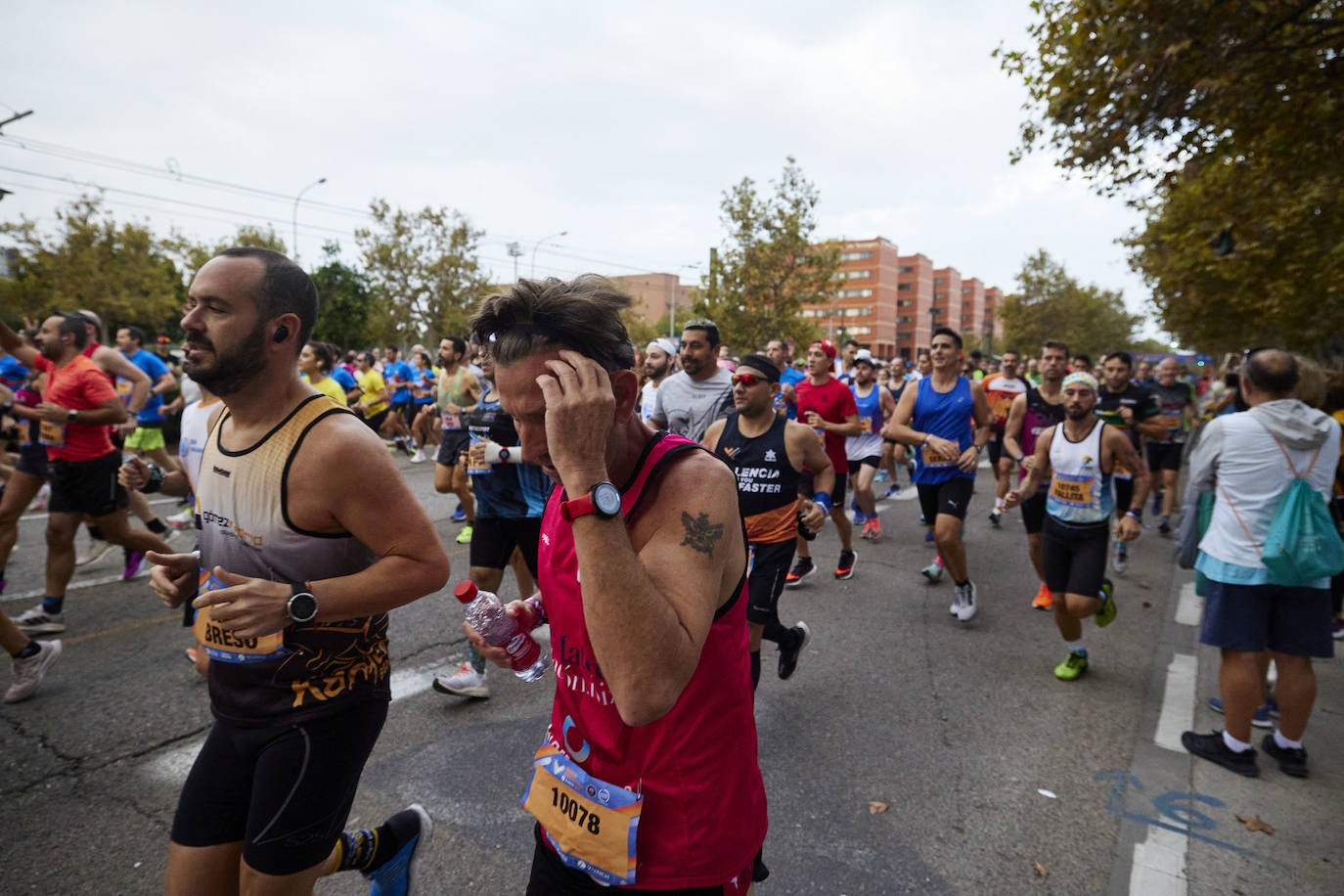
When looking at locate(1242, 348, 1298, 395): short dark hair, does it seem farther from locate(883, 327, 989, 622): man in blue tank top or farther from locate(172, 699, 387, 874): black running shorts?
locate(172, 699, 387, 874): black running shorts

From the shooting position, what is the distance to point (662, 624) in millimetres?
1240

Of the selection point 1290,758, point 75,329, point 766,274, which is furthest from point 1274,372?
point 766,274

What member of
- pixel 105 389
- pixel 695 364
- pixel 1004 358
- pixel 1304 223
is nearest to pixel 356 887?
pixel 695 364

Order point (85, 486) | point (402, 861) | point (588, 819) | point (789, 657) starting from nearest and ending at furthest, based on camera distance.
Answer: point (588, 819)
point (402, 861)
point (789, 657)
point (85, 486)

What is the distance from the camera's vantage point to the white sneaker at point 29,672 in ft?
13.5

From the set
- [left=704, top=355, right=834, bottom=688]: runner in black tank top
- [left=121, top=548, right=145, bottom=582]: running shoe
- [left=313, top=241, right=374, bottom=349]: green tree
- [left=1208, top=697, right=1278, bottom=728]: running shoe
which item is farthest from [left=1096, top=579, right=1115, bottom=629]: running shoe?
[left=313, top=241, right=374, bottom=349]: green tree

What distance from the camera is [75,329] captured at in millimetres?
5156

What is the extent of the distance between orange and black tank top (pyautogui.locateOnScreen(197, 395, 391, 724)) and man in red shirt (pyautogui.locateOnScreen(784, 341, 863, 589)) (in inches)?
200

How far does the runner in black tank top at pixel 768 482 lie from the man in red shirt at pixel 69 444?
4.46m

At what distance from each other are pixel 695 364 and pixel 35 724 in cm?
454

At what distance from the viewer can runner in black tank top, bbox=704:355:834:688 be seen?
4.21m

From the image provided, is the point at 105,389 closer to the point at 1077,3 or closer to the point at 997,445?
the point at 1077,3

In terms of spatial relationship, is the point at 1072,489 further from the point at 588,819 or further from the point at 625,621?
the point at 625,621

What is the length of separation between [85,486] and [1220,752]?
294 inches
